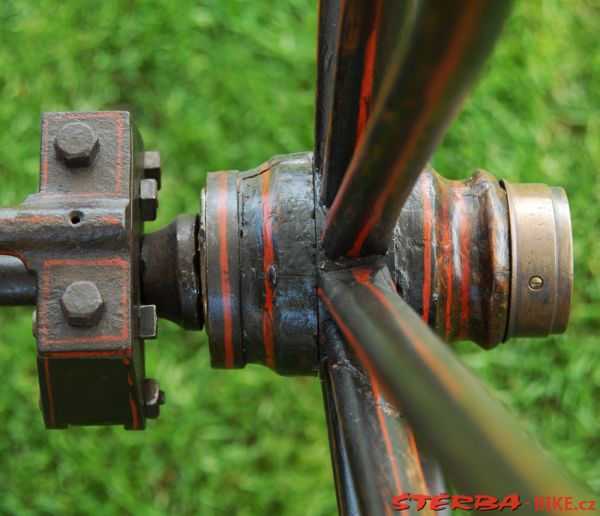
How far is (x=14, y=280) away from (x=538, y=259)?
21.8 inches

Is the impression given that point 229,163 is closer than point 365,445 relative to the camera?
No

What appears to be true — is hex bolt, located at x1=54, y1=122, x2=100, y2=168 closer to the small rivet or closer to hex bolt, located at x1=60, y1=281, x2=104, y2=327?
hex bolt, located at x1=60, y1=281, x2=104, y2=327

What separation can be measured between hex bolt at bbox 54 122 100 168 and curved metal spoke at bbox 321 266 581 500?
1.09 feet

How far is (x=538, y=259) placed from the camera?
809 mm

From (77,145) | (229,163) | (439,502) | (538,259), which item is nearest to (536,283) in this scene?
(538,259)

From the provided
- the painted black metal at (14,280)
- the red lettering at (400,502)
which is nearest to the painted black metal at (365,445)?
the red lettering at (400,502)

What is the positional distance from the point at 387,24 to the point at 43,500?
113cm

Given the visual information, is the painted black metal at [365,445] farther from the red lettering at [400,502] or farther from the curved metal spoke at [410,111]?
the curved metal spoke at [410,111]

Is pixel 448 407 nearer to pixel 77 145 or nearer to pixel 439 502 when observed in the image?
pixel 439 502

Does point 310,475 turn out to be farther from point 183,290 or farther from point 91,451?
point 183,290

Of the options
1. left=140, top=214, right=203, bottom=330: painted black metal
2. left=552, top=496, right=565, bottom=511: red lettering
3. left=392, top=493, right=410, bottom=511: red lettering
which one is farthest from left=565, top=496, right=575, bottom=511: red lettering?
left=140, top=214, right=203, bottom=330: painted black metal

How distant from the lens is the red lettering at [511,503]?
1.39ft

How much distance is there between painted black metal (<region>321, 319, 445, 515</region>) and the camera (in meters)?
0.62

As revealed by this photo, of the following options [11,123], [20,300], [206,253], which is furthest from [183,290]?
[11,123]
